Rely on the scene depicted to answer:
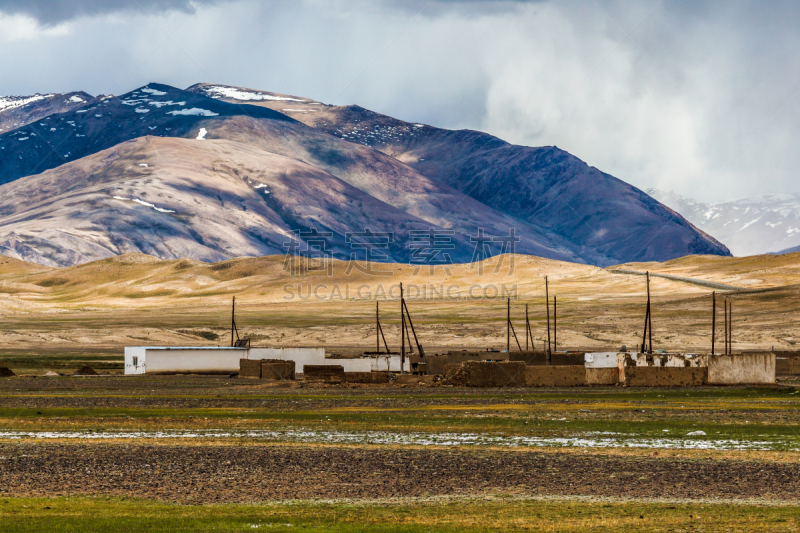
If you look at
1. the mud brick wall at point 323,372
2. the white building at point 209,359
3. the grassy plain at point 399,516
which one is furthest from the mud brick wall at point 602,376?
the grassy plain at point 399,516

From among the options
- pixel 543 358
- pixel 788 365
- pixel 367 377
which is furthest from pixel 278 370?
pixel 788 365

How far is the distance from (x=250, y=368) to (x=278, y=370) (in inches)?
108

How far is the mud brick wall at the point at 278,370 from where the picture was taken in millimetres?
58206

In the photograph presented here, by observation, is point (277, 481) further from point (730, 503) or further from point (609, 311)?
point (609, 311)

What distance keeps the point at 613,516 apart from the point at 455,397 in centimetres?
2691

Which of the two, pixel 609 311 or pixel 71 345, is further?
pixel 609 311

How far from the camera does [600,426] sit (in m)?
28.2

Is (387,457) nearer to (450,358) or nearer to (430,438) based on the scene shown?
(430,438)

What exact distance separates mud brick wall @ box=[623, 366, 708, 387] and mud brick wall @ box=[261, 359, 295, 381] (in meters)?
20.9

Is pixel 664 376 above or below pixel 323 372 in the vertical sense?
above

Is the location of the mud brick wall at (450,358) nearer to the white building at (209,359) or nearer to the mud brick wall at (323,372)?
the white building at (209,359)

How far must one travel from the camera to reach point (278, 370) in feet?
192

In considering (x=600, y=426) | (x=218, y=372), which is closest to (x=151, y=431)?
(x=600, y=426)

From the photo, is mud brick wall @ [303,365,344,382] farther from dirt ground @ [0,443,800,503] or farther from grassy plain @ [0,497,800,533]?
grassy plain @ [0,497,800,533]
